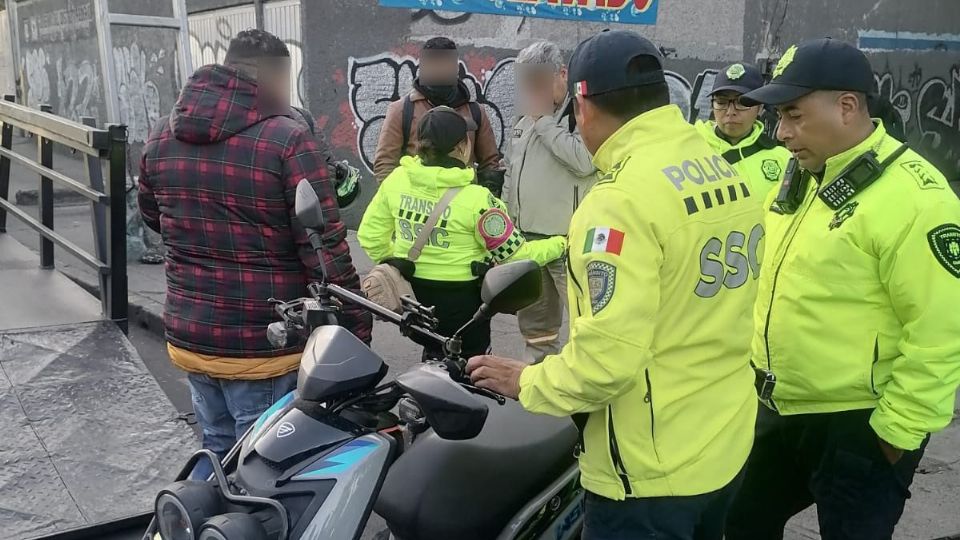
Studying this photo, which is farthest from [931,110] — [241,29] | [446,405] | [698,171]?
[446,405]

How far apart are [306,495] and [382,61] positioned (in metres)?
8.01

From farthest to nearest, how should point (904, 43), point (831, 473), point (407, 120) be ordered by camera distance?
point (904, 43), point (407, 120), point (831, 473)

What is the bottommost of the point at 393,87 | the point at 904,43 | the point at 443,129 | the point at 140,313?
the point at 140,313

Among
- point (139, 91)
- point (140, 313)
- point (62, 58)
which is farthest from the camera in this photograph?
point (62, 58)

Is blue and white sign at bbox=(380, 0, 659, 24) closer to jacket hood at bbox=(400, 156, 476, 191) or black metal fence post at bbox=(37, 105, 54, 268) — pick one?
black metal fence post at bbox=(37, 105, 54, 268)

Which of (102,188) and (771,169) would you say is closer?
(771,169)

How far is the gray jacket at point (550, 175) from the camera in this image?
4789 millimetres

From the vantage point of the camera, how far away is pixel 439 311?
4.07 m

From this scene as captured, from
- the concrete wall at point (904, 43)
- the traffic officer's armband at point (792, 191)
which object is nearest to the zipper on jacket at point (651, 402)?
the traffic officer's armband at point (792, 191)

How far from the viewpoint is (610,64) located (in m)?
2.03

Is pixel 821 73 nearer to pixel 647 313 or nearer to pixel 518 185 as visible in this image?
pixel 647 313

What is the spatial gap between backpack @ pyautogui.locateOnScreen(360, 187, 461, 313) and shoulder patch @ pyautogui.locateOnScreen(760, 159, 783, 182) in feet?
5.90

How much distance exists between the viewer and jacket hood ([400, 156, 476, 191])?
391 cm

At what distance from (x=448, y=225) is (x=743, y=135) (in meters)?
1.91
